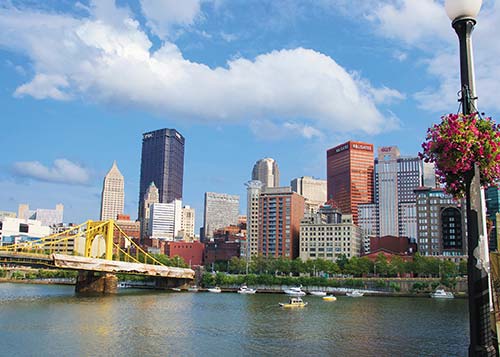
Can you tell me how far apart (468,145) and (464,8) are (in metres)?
3.12

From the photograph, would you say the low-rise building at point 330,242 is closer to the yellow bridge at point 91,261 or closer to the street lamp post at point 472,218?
the yellow bridge at point 91,261

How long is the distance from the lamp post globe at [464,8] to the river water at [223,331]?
111 ft

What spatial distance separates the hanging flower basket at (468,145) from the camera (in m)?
12.5

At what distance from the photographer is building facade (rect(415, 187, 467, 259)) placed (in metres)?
182

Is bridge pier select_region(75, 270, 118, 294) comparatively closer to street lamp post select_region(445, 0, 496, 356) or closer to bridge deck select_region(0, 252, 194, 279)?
bridge deck select_region(0, 252, 194, 279)

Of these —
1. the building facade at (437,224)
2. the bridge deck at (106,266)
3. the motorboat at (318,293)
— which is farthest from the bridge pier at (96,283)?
the building facade at (437,224)

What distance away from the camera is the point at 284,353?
1651 inches

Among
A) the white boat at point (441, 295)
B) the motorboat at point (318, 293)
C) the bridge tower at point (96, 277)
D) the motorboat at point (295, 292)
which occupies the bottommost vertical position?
the motorboat at point (318, 293)

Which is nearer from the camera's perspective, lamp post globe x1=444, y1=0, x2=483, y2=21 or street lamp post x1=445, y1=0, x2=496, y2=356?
Result: street lamp post x1=445, y1=0, x2=496, y2=356

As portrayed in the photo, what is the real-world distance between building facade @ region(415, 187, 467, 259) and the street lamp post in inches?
7025

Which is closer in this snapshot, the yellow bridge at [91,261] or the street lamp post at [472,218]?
the street lamp post at [472,218]

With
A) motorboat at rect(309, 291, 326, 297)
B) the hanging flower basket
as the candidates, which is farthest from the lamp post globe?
motorboat at rect(309, 291, 326, 297)

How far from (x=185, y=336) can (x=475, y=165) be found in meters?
43.5

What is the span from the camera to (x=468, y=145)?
12.5 metres
